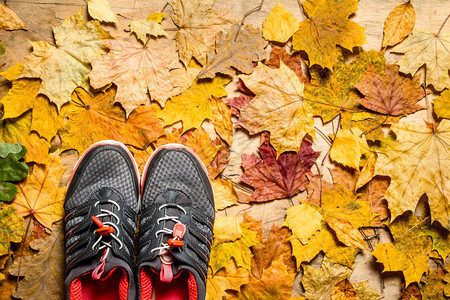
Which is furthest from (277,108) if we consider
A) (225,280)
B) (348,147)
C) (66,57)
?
(66,57)

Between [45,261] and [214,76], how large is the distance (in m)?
0.84

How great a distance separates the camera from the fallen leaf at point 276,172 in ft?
4.41

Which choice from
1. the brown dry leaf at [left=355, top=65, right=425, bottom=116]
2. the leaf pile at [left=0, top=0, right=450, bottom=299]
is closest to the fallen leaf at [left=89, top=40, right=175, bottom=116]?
the leaf pile at [left=0, top=0, right=450, bottom=299]

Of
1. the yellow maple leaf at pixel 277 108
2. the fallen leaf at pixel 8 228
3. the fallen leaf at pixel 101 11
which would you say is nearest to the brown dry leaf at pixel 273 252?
the yellow maple leaf at pixel 277 108

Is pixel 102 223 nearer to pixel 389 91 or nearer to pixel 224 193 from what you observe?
pixel 224 193

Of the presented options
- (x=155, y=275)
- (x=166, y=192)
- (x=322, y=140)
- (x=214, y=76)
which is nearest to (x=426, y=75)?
(x=322, y=140)

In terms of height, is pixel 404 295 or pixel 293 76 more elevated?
pixel 293 76

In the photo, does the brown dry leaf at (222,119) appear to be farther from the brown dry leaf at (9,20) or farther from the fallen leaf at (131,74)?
the brown dry leaf at (9,20)

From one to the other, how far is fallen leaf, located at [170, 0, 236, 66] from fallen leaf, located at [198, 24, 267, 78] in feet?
0.10

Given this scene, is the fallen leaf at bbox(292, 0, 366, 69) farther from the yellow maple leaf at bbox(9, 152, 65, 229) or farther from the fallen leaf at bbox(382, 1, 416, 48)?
the yellow maple leaf at bbox(9, 152, 65, 229)

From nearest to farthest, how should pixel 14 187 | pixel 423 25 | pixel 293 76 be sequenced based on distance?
pixel 14 187, pixel 293 76, pixel 423 25

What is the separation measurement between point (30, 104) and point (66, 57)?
7.7 inches

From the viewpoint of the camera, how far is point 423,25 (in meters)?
1.43

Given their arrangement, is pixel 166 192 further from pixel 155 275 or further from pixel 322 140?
pixel 322 140
